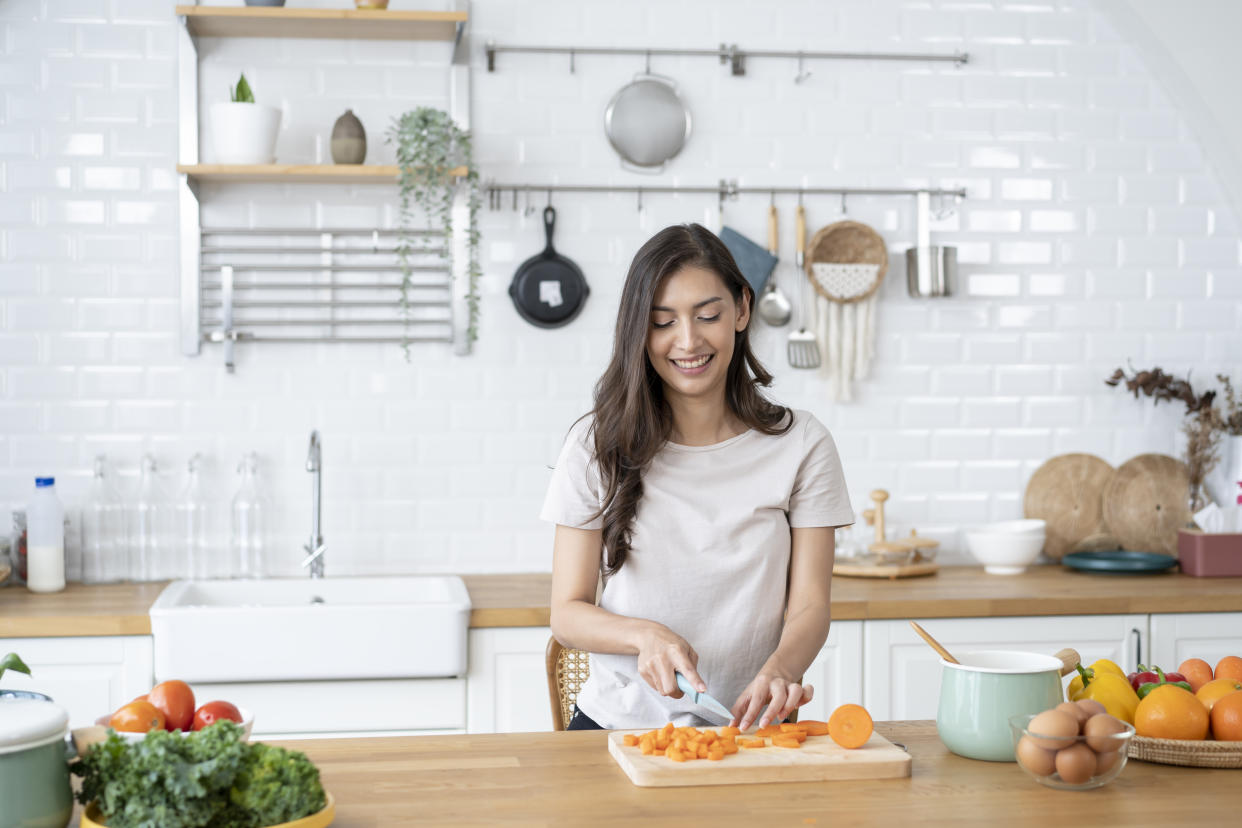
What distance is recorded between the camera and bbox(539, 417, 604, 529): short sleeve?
2.12 metres

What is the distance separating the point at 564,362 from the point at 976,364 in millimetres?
1299

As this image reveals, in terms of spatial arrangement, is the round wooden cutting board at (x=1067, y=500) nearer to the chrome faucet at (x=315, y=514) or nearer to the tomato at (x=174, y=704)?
the chrome faucet at (x=315, y=514)

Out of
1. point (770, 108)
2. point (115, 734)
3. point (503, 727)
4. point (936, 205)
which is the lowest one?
point (503, 727)

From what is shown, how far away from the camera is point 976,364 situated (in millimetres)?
3881

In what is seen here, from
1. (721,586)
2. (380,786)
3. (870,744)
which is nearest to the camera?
(380,786)

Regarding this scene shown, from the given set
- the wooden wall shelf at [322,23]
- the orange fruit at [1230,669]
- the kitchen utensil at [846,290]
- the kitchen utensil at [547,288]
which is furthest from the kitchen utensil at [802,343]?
the orange fruit at [1230,669]

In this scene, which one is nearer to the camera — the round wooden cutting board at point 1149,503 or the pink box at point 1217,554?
the pink box at point 1217,554

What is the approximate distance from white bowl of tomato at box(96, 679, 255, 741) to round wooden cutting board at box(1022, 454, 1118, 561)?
298 cm

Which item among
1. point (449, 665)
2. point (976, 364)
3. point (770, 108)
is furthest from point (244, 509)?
point (976, 364)

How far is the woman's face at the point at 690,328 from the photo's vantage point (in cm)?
205

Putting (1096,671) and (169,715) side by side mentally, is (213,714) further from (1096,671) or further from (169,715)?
(1096,671)

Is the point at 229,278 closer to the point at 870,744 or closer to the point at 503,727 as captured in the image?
the point at 503,727

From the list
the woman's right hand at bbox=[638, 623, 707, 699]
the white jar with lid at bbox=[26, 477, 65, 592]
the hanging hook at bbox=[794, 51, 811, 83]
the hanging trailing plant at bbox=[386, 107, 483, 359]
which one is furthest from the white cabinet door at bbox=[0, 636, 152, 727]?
the hanging hook at bbox=[794, 51, 811, 83]

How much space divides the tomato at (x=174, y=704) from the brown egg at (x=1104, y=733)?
3.56 ft
